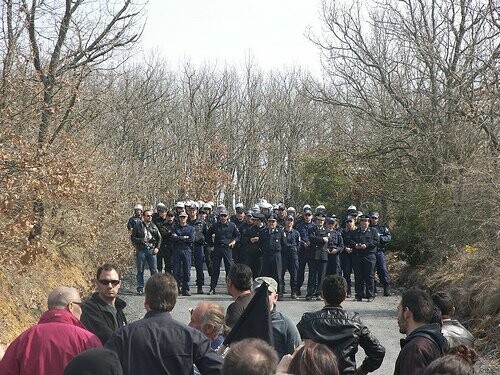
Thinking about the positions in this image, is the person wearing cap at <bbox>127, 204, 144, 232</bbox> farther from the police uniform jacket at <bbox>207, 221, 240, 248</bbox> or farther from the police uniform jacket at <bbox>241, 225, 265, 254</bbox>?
the police uniform jacket at <bbox>241, 225, 265, 254</bbox>

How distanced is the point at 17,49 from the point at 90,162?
192 inches

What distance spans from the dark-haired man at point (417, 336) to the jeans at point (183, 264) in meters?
13.3

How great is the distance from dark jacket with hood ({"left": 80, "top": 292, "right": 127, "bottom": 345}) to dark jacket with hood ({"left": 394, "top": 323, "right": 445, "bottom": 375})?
2.56 metres

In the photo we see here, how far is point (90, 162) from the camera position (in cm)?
1934

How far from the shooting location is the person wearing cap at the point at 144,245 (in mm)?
19609

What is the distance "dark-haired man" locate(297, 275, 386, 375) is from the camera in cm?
661

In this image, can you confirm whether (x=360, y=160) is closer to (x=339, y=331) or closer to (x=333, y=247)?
(x=333, y=247)

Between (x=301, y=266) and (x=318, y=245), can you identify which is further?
(x=301, y=266)

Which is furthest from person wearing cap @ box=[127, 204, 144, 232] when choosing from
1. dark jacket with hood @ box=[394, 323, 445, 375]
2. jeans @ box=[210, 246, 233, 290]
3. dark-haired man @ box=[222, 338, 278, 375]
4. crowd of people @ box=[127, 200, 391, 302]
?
dark-haired man @ box=[222, 338, 278, 375]

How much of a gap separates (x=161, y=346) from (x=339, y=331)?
5.30ft

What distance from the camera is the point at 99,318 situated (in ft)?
23.7

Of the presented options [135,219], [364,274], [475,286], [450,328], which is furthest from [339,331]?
[135,219]

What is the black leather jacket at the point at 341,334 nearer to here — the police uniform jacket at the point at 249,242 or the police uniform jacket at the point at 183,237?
the police uniform jacket at the point at 183,237

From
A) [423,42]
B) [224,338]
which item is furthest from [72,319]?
[423,42]
